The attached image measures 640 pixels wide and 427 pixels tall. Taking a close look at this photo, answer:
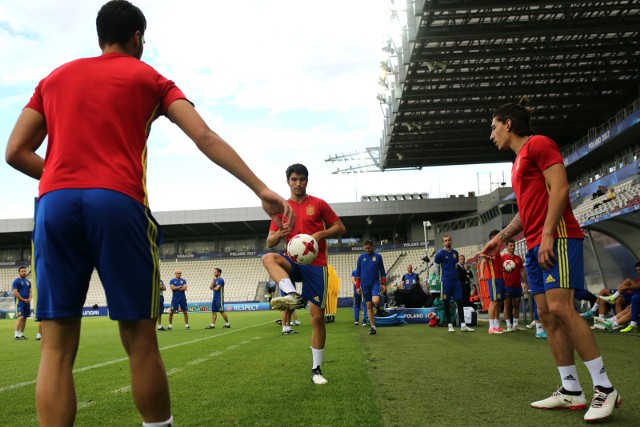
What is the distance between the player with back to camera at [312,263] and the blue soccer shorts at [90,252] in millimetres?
2413

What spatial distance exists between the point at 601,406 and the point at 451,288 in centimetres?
935

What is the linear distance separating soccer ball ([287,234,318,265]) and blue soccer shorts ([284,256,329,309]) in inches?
8.6

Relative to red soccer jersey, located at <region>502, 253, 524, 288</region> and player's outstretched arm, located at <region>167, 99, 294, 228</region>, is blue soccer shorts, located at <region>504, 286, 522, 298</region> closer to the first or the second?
red soccer jersey, located at <region>502, 253, 524, 288</region>

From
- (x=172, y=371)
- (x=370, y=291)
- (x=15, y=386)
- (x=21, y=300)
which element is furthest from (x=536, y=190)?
(x=21, y=300)

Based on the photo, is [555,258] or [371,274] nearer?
[555,258]

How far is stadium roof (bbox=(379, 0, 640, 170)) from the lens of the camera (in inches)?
867

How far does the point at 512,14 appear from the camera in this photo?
2188cm

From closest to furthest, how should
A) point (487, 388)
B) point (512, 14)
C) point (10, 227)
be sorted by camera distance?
point (487, 388) → point (512, 14) → point (10, 227)

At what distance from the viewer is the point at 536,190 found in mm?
3920

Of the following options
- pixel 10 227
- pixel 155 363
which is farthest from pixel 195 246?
pixel 155 363

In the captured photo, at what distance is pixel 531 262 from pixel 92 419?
10.7ft

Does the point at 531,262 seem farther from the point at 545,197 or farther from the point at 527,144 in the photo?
the point at 527,144

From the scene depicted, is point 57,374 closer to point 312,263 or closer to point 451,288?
point 312,263

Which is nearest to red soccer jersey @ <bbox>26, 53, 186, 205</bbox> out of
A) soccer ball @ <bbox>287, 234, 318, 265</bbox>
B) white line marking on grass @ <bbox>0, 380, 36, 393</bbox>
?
soccer ball @ <bbox>287, 234, 318, 265</bbox>
